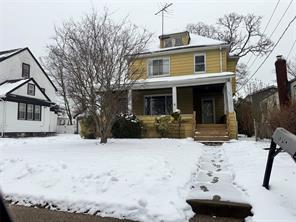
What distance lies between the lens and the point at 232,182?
225 inches

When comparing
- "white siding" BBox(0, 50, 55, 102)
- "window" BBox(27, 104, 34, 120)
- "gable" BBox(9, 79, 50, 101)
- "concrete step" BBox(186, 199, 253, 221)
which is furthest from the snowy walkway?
"white siding" BBox(0, 50, 55, 102)

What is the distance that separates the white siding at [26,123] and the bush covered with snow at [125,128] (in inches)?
423

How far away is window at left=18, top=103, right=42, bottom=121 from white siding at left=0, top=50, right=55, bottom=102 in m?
3.64

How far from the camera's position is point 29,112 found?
24.8 m

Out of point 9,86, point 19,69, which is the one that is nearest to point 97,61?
point 9,86

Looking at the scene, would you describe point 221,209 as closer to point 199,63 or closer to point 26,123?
point 199,63

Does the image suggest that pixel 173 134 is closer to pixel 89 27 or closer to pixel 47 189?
pixel 89 27

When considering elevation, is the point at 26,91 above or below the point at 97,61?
above

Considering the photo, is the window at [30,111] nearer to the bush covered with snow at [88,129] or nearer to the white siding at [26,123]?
the white siding at [26,123]

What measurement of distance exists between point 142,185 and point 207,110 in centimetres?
1659

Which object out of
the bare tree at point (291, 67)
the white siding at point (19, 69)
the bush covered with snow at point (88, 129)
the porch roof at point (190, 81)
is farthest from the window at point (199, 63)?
the bare tree at point (291, 67)

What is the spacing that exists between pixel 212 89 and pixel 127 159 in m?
14.8

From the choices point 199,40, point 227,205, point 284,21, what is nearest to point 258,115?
point 284,21

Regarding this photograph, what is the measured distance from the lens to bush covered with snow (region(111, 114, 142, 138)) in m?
16.0
